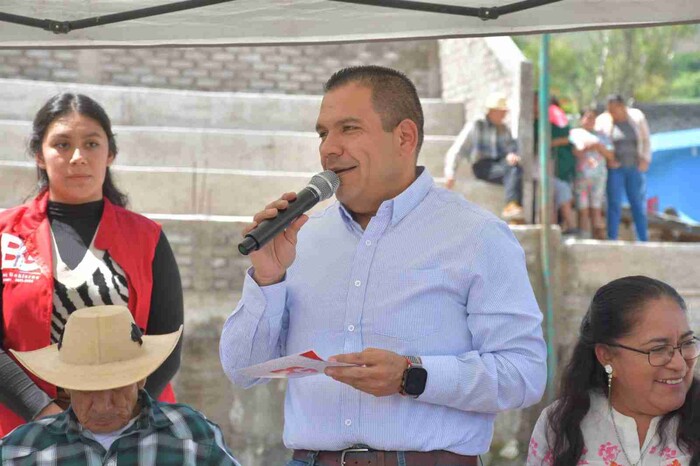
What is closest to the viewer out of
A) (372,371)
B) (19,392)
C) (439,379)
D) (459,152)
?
(372,371)

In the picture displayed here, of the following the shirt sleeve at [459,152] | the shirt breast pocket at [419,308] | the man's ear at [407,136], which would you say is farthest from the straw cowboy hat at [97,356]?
the shirt sleeve at [459,152]

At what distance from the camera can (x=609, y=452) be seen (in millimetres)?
3445

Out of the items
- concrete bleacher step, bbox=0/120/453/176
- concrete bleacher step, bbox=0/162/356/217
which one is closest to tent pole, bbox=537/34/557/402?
concrete bleacher step, bbox=0/120/453/176

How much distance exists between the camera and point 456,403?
10.2 ft

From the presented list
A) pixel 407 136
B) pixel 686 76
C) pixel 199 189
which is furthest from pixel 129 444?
pixel 686 76

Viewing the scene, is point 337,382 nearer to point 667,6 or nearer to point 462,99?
point 667,6

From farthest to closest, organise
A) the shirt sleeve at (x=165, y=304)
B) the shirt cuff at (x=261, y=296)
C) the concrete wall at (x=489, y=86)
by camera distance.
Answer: the concrete wall at (x=489, y=86) < the shirt sleeve at (x=165, y=304) < the shirt cuff at (x=261, y=296)

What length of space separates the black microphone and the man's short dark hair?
30 centimetres

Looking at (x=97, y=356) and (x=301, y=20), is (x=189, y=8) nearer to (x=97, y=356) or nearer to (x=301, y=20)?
(x=301, y=20)

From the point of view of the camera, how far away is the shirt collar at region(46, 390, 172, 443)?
3.20 metres

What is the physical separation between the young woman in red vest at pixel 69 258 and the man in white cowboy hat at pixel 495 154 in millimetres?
6864

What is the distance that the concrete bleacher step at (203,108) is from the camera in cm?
1298

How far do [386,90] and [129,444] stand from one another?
4.09 feet

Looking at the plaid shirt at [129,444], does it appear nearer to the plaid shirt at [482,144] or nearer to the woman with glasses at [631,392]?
the woman with glasses at [631,392]
